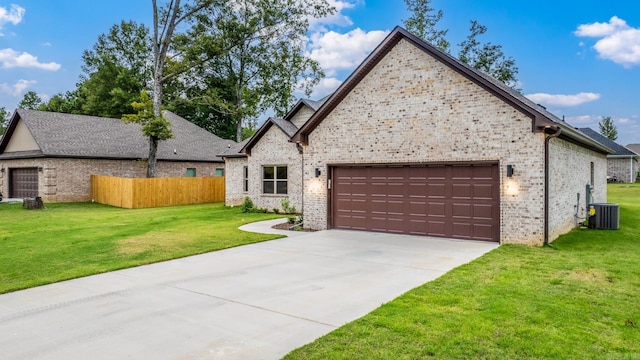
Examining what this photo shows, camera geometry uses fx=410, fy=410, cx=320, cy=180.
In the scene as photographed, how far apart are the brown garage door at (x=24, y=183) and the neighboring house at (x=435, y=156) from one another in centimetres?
2078

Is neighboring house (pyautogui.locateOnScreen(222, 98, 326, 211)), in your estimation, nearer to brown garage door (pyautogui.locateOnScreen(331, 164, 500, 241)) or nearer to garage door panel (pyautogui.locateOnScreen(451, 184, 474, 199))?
brown garage door (pyautogui.locateOnScreen(331, 164, 500, 241))

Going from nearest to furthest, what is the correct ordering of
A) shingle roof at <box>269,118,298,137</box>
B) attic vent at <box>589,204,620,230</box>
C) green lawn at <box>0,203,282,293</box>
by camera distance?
green lawn at <box>0,203,282,293</box> < attic vent at <box>589,204,620,230</box> < shingle roof at <box>269,118,298,137</box>

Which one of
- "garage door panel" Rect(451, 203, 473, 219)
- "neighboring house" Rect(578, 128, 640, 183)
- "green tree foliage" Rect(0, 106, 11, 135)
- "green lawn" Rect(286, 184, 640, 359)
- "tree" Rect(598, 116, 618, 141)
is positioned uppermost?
"green tree foliage" Rect(0, 106, 11, 135)

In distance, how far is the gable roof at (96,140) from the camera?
25.8 meters

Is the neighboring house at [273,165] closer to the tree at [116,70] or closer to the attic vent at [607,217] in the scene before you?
the attic vent at [607,217]

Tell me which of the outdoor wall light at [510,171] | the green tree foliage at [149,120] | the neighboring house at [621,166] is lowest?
the outdoor wall light at [510,171]

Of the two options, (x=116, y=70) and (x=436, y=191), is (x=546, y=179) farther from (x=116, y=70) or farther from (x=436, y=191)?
(x=116, y=70)

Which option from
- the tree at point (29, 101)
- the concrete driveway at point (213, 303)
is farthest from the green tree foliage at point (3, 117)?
the concrete driveway at point (213, 303)

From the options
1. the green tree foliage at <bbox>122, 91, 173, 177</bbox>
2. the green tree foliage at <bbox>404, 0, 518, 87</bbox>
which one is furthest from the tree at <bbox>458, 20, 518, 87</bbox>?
the green tree foliage at <bbox>122, 91, 173, 177</bbox>

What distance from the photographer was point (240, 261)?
9172 millimetres

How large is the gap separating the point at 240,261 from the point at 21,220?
13.5 m

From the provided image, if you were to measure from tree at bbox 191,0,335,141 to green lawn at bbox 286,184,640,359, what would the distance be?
96.8 ft

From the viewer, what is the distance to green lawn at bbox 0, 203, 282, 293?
27.7 feet

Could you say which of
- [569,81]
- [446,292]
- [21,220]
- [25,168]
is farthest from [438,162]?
[25,168]
